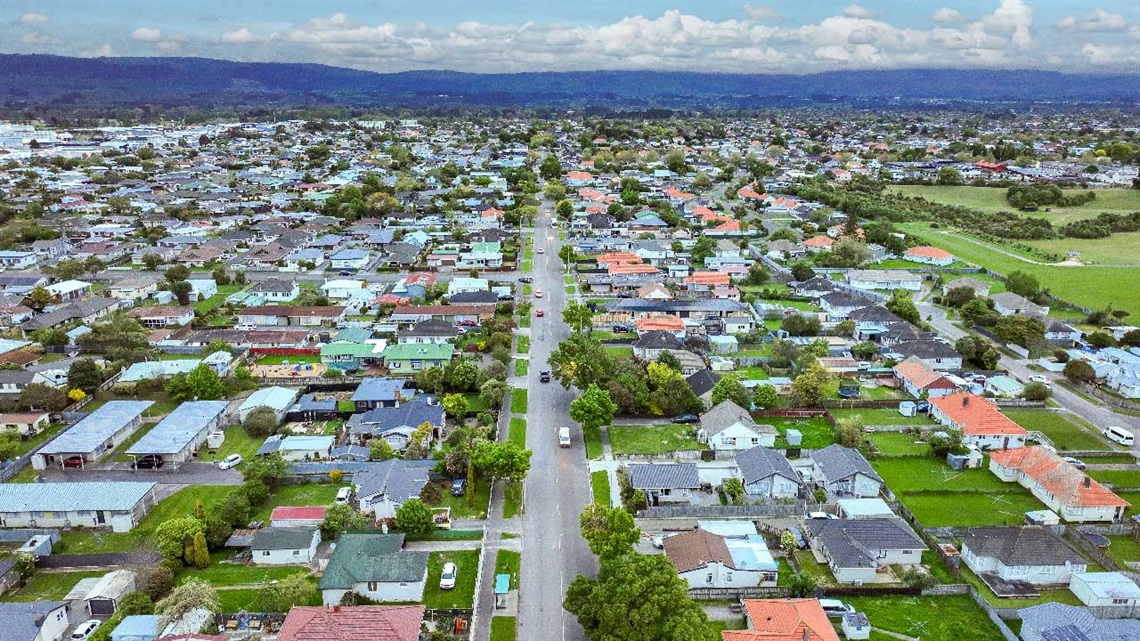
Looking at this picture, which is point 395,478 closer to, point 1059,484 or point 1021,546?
point 1021,546

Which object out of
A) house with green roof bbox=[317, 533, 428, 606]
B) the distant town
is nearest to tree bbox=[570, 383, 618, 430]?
the distant town

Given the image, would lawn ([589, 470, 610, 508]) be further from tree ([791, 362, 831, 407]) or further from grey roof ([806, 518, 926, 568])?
tree ([791, 362, 831, 407])

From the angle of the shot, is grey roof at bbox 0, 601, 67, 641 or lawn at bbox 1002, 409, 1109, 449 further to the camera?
lawn at bbox 1002, 409, 1109, 449

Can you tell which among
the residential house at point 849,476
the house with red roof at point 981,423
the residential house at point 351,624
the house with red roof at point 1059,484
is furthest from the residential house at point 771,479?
the residential house at point 351,624

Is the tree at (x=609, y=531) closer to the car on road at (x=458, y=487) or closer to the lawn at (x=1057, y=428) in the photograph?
the car on road at (x=458, y=487)

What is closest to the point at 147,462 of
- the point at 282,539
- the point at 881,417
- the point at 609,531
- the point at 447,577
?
the point at 282,539

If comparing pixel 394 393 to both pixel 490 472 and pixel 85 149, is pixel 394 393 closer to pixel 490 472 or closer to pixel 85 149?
pixel 490 472
